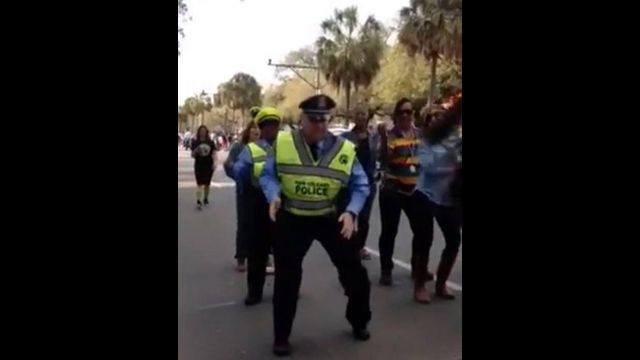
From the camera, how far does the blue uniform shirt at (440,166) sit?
2711 mm

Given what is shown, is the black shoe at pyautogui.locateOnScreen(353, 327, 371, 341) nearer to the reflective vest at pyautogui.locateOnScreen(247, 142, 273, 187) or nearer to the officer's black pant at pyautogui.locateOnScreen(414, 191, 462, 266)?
the officer's black pant at pyautogui.locateOnScreen(414, 191, 462, 266)

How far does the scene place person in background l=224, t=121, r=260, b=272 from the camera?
13.2 ft

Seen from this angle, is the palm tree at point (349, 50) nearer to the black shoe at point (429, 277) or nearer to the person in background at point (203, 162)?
the black shoe at point (429, 277)

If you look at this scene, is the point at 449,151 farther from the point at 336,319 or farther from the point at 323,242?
the point at 336,319

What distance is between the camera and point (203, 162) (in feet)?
24.1

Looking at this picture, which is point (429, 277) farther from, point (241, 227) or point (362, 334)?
point (241, 227)

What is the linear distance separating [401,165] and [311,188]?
48.3 inches

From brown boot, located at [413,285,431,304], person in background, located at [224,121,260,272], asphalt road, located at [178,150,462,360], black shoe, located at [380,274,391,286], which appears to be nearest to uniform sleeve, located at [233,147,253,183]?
person in background, located at [224,121,260,272]

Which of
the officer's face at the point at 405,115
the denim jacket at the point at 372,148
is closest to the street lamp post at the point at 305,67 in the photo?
the officer's face at the point at 405,115
